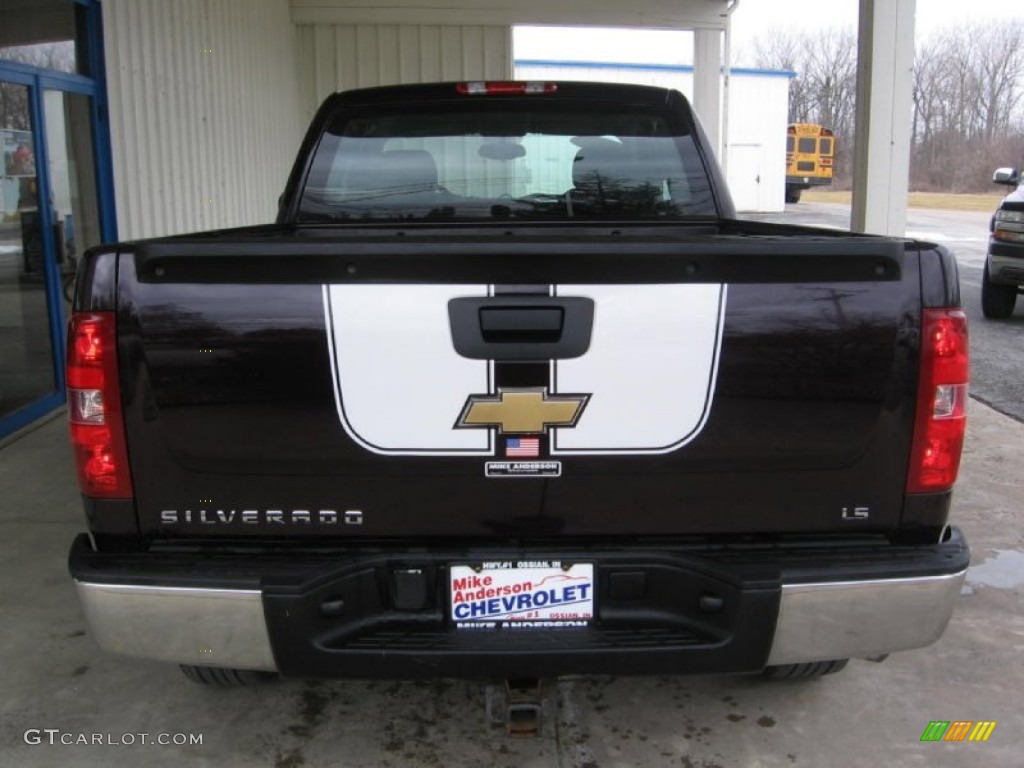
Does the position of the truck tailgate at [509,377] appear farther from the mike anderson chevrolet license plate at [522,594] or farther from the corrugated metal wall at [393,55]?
the corrugated metal wall at [393,55]

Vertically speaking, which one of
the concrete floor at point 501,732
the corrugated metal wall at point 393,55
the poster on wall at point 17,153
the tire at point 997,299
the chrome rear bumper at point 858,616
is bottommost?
the concrete floor at point 501,732

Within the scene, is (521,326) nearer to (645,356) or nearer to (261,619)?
(645,356)

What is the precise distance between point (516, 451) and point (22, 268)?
552 cm

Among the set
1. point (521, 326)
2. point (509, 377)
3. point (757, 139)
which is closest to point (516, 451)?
point (509, 377)

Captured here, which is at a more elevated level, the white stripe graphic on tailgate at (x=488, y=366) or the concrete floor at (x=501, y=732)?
the white stripe graphic on tailgate at (x=488, y=366)

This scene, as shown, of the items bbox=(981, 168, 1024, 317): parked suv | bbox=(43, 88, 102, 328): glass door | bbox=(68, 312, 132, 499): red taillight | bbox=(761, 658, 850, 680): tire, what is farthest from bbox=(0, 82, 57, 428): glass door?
bbox=(981, 168, 1024, 317): parked suv

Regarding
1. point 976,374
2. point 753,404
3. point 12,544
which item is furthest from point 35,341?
point 976,374

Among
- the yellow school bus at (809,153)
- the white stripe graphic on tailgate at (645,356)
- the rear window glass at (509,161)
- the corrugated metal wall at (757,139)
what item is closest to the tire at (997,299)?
the rear window glass at (509,161)

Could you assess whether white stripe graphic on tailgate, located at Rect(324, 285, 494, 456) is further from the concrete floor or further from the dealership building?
the dealership building

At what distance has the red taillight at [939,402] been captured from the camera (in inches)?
86.7

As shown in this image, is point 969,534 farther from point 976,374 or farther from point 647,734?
point 976,374

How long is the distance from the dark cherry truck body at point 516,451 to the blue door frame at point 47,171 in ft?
15.2

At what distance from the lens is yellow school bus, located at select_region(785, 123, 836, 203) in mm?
38438

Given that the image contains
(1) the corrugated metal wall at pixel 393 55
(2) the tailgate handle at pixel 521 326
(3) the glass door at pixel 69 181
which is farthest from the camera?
(1) the corrugated metal wall at pixel 393 55
